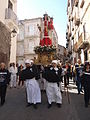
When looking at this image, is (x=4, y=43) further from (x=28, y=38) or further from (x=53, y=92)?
(x=28, y=38)

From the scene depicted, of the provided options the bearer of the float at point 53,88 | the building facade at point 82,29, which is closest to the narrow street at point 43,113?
the bearer of the float at point 53,88

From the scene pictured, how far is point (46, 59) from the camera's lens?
1072 cm

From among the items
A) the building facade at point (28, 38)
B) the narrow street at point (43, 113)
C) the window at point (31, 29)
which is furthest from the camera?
the window at point (31, 29)

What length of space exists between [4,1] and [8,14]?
1282 mm

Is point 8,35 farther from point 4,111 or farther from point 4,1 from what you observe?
point 4,111

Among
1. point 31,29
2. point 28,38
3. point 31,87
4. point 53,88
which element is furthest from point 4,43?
point 31,29

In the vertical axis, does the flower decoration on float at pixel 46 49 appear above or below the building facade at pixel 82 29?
below

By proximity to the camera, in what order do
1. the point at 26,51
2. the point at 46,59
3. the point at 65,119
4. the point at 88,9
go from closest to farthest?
the point at 65,119 < the point at 46,59 < the point at 88,9 < the point at 26,51

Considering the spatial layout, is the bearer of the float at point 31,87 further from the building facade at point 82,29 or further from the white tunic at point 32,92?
the building facade at point 82,29

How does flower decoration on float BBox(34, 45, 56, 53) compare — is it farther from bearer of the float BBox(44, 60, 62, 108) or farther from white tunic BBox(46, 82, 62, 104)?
white tunic BBox(46, 82, 62, 104)

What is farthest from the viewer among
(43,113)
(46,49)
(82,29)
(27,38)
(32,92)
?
(27,38)

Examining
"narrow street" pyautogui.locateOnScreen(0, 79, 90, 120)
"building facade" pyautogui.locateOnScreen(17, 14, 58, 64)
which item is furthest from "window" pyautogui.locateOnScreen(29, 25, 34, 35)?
"narrow street" pyautogui.locateOnScreen(0, 79, 90, 120)

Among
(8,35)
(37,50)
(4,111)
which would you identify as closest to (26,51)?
(8,35)

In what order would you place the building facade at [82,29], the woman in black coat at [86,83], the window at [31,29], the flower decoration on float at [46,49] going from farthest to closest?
the window at [31,29] < the building facade at [82,29] < the flower decoration on float at [46,49] < the woman in black coat at [86,83]
